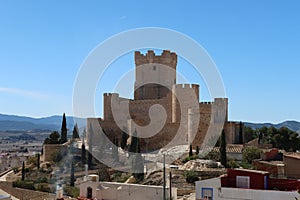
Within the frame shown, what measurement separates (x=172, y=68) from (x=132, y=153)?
983cm

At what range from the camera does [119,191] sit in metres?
13.6

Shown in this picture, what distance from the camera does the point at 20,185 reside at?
21734mm

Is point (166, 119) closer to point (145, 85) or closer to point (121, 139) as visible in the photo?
point (121, 139)

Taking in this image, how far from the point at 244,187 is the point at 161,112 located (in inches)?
633

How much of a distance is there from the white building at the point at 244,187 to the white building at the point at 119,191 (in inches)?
73.6

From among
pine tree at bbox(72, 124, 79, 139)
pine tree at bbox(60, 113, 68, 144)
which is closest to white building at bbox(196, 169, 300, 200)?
pine tree at bbox(60, 113, 68, 144)

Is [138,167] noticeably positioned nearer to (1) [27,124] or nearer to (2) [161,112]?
(2) [161,112]

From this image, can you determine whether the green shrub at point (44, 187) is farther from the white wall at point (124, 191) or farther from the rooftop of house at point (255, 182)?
the rooftop of house at point (255, 182)

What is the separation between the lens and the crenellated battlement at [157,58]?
99.0 ft

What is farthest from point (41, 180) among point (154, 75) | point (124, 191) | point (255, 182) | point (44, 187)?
point (255, 182)

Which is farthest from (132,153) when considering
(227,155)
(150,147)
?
(227,155)

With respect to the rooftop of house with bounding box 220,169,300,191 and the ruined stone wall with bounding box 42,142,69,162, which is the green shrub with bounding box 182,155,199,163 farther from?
the rooftop of house with bounding box 220,169,300,191

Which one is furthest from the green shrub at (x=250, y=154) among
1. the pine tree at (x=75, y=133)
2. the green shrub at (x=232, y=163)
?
the pine tree at (x=75, y=133)

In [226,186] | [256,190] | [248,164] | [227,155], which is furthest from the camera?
[227,155]
